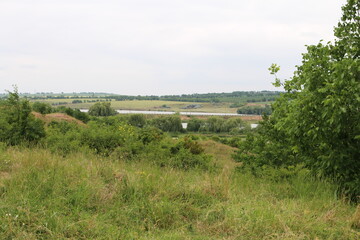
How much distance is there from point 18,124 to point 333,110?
9.75 meters

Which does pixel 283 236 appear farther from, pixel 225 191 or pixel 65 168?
pixel 65 168

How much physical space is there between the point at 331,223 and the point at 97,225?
344cm

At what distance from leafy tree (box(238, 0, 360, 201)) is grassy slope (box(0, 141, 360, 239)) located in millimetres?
569

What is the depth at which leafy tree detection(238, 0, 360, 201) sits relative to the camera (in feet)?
16.9

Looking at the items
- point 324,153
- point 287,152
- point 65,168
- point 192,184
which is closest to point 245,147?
point 287,152

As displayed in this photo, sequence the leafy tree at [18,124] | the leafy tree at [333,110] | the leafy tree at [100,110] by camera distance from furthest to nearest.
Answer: the leafy tree at [100,110] → the leafy tree at [18,124] → the leafy tree at [333,110]

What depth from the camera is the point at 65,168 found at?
227 inches

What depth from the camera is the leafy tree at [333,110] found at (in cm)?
515

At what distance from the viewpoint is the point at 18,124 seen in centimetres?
1023

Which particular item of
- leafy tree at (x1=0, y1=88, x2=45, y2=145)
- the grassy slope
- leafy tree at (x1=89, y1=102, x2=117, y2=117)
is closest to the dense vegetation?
the grassy slope

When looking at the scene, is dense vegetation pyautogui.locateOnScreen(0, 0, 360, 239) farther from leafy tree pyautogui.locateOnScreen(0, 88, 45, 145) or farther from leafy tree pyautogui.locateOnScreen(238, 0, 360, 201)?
leafy tree pyautogui.locateOnScreen(0, 88, 45, 145)

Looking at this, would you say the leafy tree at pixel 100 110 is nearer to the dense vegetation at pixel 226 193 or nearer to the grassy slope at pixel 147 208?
the dense vegetation at pixel 226 193

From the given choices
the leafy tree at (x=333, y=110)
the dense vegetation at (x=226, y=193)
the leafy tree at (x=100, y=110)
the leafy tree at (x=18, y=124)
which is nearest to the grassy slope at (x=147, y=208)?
the dense vegetation at (x=226, y=193)

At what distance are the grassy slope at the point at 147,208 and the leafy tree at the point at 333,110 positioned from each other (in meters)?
0.57
